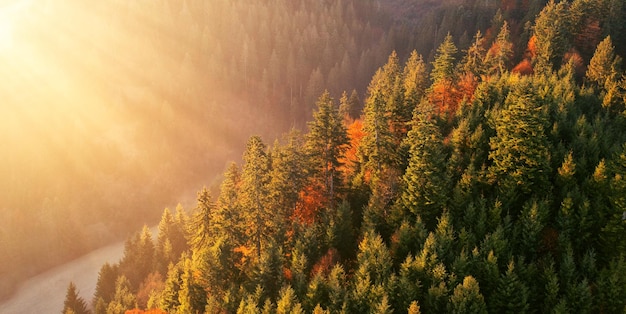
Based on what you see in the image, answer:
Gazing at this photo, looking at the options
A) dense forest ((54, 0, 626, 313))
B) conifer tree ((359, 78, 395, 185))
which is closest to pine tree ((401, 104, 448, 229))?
dense forest ((54, 0, 626, 313))

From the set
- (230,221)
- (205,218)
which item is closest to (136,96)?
(205,218)

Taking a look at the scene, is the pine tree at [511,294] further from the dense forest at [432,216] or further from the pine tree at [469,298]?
the pine tree at [469,298]

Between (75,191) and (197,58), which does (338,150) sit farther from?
(197,58)

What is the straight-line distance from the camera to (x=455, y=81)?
6462cm

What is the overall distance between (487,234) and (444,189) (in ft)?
22.6

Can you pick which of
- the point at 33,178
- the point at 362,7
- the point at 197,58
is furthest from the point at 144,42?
the point at 362,7

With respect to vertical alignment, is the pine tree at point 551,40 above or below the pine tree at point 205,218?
above

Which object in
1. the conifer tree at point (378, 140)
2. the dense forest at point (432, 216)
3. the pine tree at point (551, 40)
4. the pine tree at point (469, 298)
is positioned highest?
the pine tree at point (551, 40)

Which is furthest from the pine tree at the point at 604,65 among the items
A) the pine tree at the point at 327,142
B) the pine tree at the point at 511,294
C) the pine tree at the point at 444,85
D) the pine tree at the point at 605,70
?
the pine tree at the point at 511,294

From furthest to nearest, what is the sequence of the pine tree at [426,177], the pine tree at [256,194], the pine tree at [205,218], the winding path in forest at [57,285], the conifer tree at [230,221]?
the winding path in forest at [57,285]
the pine tree at [205,218]
the conifer tree at [230,221]
the pine tree at [256,194]
the pine tree at [426,177]

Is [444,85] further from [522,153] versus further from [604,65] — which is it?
[604,65]

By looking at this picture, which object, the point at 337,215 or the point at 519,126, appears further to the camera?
the point at 337,215

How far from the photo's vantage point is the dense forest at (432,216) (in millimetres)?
35281

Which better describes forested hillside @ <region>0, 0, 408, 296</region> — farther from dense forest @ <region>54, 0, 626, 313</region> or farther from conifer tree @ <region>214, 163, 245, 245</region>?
conifer tree @ <region>214, 163, 245, 245</region>
